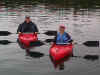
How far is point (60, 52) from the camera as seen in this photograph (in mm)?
14750

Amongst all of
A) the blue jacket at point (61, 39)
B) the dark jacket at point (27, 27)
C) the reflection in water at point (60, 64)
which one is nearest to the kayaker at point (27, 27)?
the dark jacket at point (27, 27)

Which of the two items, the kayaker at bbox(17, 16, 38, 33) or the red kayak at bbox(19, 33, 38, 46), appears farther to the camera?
the kayaker at bbox(17, 16, 38, 33)

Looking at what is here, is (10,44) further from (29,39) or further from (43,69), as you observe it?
(43,69)

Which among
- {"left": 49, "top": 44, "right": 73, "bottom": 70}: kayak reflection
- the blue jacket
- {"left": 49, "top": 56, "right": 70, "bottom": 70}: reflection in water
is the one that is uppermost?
the blue jacket

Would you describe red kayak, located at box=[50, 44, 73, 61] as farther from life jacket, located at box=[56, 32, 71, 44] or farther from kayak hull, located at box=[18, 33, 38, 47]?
kayak hull, located at box=[18, 33, 38, 47]

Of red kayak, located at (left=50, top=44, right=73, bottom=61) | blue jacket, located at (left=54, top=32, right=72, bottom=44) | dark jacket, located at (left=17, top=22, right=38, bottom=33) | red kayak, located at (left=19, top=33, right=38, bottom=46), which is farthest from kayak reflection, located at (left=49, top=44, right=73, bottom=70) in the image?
dark jacket, located at (left=17, top=22, right=38, bottom=33)

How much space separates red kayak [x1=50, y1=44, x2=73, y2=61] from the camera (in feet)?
48.1

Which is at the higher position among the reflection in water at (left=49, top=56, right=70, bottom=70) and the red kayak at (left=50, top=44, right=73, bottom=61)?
the red kayak at (left=50, top=44, right=73, bottom=61)

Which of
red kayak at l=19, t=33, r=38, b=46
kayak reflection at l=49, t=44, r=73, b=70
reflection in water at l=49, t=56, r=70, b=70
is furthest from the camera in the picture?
red kayak at l=19, t=33, r=38, b=46

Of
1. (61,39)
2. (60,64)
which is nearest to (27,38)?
(61,39)

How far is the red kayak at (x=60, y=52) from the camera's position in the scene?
14656 mm

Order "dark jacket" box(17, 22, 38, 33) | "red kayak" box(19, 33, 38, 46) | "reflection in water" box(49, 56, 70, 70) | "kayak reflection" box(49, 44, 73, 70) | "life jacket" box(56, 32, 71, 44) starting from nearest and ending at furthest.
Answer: "reflection in water" box(49, 56, 70, 70), "kayak reflection" box(49, 44, 73, 70), "life jacket" box(56, 32, 71, 44), "red kayak" box(19, 33, 38, 46), "dark jacket" box(17, 22, 38, 33)

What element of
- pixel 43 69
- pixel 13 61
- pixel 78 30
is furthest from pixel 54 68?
pixel 78 30

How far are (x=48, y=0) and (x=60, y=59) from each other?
205 feet
